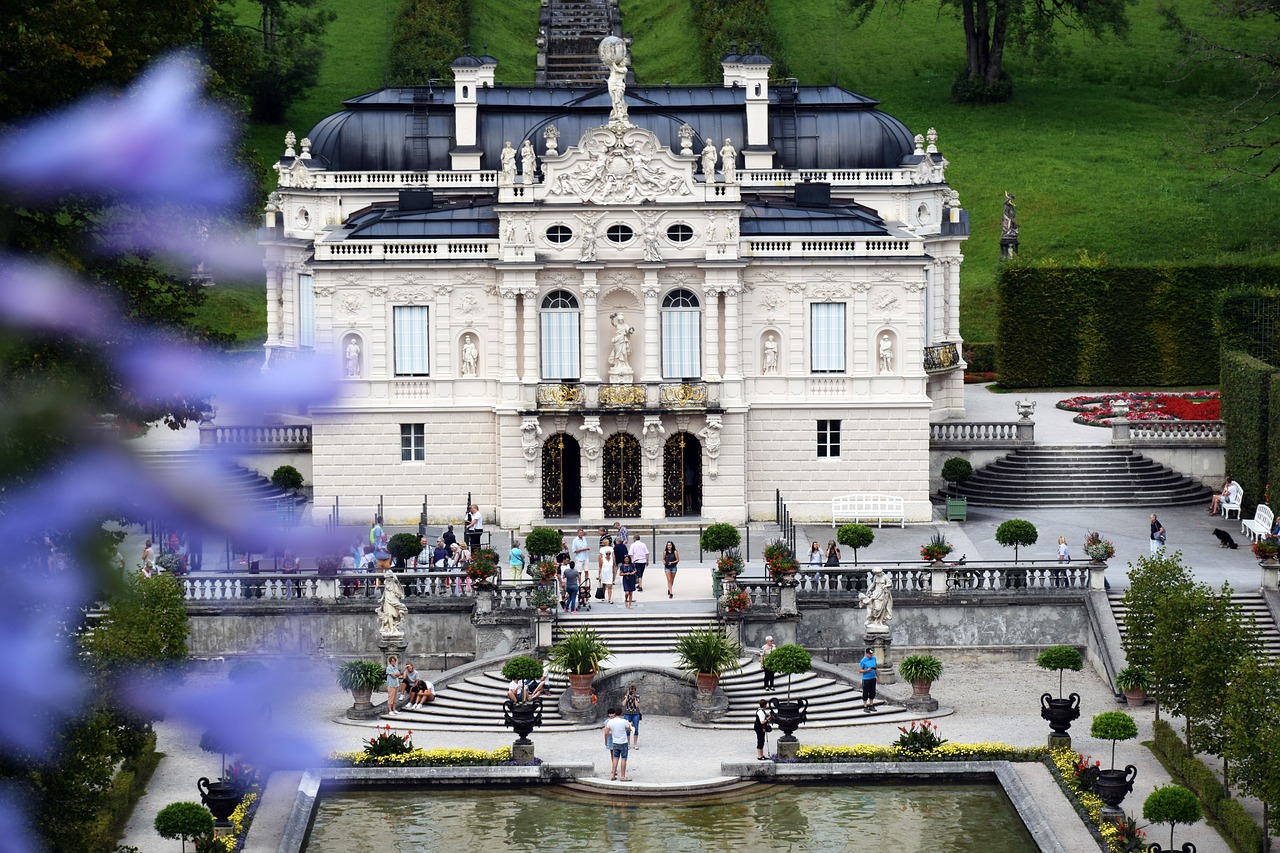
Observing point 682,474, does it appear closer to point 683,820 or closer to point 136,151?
point 683,820

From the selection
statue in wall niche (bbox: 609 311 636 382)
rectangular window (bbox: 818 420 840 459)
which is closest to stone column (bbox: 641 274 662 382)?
statue in wall niche (bbox: 609 311 636 382)

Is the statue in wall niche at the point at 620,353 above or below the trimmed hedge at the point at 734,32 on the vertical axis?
below

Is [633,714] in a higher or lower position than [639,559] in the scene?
lower

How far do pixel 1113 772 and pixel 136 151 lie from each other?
29700 millimetres

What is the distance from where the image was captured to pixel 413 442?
7331 centimetres

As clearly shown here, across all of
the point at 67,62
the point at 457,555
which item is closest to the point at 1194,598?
the point at 457,555

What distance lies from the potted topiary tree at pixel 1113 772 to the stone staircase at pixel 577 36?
219 ft

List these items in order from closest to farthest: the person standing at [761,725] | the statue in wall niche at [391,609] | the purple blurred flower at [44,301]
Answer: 1. the purple blurred flower at [44,301]
2. the person standing at [761,725]
3. the statue in wall niche at [391,609]

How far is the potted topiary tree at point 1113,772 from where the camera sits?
47.7 m

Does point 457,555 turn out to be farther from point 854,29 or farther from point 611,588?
point 854,29

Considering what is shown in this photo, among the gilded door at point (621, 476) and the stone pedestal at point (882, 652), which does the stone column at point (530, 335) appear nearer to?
the gilded door at point (621, 476)

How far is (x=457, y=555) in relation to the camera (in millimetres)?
65812

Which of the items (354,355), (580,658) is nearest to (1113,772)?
(580,658)

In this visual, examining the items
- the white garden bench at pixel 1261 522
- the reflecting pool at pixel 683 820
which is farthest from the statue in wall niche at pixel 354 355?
the white garden bench at pixel 1261 522
